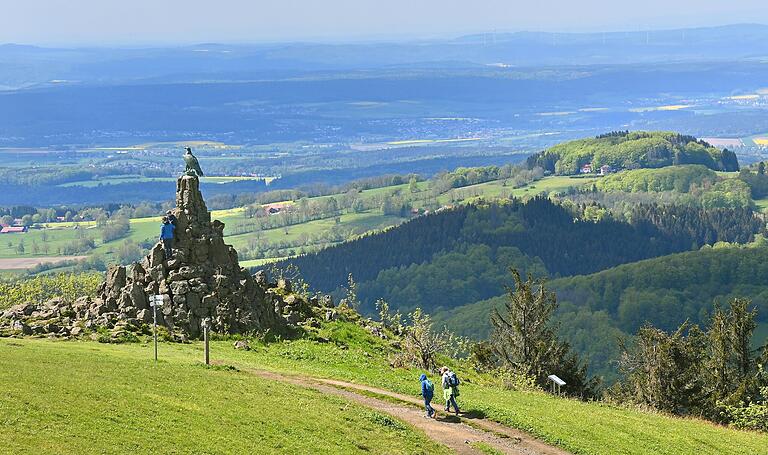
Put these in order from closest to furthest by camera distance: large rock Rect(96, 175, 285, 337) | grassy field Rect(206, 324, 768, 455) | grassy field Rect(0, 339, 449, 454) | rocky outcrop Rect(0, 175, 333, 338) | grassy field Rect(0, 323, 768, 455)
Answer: grassy field Rect(0, 339, 449, 454)
grassy field Rect(0, 323, 768, 455)
grassy field Rect(206, 324, 768, 455)
rocky outcrop Rect(0, 175, 333, 338)
large rock Rect(96, 175, 285, 337)

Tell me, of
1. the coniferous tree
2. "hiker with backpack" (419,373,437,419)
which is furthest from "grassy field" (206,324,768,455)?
the coniferous tree

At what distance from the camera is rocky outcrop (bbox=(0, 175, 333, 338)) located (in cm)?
6053

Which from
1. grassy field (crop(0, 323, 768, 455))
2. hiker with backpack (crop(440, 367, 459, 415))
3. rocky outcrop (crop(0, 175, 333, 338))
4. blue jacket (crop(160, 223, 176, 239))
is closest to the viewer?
Result: grassy field (crop(0, 323, 768, 455))

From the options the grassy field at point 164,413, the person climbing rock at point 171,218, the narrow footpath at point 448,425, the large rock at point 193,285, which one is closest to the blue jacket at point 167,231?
the person climbing rock at point 171,218

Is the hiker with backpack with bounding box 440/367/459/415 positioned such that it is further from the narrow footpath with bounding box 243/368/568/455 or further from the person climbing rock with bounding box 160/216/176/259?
the person climbing rock with bounding box 160/216/176/259

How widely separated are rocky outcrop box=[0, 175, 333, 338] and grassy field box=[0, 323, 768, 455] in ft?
8.95

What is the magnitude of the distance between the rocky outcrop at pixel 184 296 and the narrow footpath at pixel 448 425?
1141 cm

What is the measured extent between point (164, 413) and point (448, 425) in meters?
12.7

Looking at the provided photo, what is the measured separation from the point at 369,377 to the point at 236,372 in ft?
25.5

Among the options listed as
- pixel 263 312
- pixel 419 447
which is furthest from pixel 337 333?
pixel 419 447

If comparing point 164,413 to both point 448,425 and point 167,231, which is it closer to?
point 448,425

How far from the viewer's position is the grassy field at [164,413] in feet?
111

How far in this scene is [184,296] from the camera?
201ft

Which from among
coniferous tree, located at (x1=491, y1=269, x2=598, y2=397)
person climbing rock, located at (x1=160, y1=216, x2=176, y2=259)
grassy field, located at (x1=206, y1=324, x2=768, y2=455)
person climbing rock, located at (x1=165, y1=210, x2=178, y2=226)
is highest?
person climbing rock, located at (x1=165, y1=210, x2=178, y2=226)
